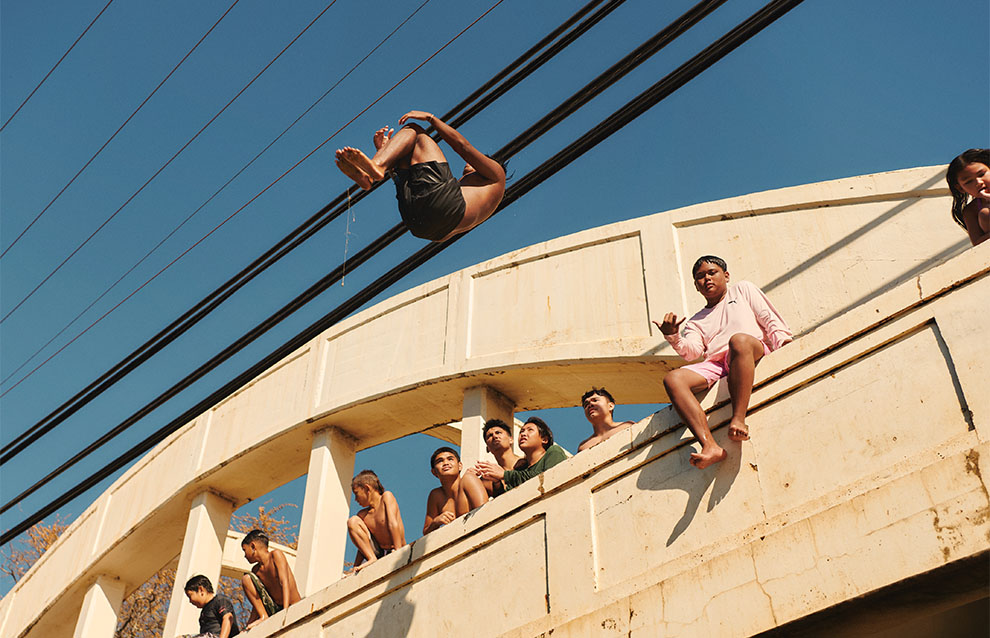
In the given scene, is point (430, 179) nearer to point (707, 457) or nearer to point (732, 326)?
point (732, 326)

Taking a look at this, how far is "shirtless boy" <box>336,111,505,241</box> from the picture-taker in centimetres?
605

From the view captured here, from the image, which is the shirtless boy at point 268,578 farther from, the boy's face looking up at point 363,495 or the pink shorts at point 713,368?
the pink shorts at point 713,368

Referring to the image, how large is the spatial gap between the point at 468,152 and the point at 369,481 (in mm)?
3719

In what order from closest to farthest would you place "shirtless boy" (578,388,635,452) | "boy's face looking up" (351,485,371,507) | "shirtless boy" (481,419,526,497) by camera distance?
"shirtless boy" (578,388,635,452), "shirtless boy" (481,419,526,497), "boy's face looking up" (351,485,371,507)

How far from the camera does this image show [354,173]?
573cm

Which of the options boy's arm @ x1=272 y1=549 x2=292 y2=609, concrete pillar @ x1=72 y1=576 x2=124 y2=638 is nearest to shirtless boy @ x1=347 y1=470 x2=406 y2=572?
boy's arm @ x1=272 y1=549 x2=292 y2=609

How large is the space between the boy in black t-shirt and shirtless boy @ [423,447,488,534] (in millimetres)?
2581

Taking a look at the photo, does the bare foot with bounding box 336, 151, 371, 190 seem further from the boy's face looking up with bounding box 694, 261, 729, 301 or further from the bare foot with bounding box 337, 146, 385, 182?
the boy's face looking up with bounding box 694, 261, 729, 301

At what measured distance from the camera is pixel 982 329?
5.00 meters

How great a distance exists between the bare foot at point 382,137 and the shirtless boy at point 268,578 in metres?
4.70

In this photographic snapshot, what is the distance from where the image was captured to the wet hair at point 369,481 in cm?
894

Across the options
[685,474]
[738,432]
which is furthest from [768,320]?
[685,474]

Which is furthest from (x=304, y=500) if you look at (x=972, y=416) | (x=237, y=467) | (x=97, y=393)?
(x=972, y=416)

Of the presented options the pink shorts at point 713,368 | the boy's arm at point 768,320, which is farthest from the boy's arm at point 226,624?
the boy's arm at point 768,320
